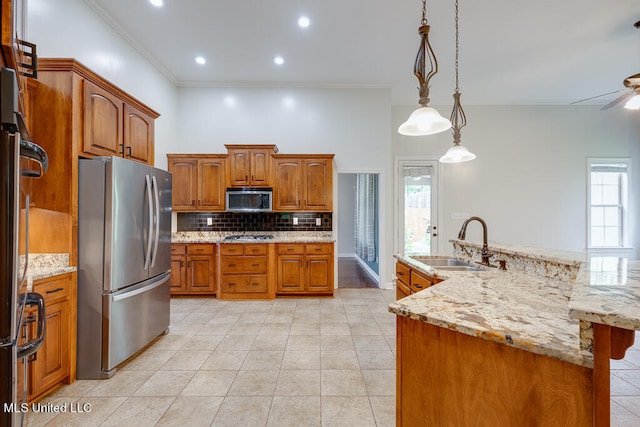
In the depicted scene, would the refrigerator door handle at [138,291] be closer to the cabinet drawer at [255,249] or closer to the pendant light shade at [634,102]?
the cabinet drawer at [255,249]

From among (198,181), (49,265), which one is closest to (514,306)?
(49,265)

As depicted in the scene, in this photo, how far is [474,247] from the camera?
2.44 m

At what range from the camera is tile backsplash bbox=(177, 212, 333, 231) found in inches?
179

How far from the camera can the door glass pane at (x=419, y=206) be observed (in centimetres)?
507

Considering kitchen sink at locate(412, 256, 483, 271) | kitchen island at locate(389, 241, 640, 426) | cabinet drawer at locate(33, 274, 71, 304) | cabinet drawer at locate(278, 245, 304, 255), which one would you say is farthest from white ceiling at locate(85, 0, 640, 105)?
kitchen island at locate(389, 241, 640, 426)

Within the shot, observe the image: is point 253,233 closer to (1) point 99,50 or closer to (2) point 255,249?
(2) point 255,249

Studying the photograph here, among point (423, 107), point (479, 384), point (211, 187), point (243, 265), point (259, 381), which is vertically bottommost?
point (259, 381)

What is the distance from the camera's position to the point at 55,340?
1.90 metres

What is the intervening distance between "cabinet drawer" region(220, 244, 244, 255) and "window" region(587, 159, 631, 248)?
655 centimetres

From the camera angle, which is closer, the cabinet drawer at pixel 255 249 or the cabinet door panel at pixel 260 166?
the cabinet drawer at pixel 255 249

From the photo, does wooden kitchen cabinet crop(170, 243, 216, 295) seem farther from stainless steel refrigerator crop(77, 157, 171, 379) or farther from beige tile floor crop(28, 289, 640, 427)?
stainless steel refrigerator crop(77, 157, 171, 379)

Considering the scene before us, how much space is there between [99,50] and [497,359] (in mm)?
4420

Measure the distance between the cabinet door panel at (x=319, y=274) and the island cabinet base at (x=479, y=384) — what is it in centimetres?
297

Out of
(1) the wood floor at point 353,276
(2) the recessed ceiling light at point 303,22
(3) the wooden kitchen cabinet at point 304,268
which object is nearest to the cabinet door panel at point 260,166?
(3) the wooden kitchen cabinet at point 304,268
